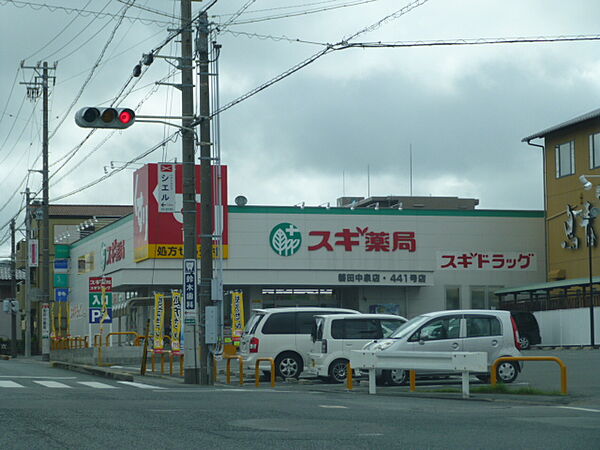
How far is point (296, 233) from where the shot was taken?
147 feet

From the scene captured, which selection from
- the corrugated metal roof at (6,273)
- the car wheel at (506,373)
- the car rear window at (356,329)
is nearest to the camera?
the car wheel at (506,373)

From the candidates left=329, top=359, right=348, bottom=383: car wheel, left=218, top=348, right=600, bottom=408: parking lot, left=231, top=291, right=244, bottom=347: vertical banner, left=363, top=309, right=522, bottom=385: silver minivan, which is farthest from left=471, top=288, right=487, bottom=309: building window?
left=363, top=309, right=522, bottom=385: silver minivan

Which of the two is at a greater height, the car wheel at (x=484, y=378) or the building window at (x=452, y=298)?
the building window at (x=452, y=298)

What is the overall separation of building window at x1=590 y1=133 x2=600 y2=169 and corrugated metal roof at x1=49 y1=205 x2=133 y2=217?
A: 157 feet

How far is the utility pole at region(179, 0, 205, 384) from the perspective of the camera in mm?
23391

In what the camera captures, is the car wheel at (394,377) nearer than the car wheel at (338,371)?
Yes

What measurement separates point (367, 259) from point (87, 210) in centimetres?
4318

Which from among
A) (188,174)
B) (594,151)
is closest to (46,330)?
(188,174)

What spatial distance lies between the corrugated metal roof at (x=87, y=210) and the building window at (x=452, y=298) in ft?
135

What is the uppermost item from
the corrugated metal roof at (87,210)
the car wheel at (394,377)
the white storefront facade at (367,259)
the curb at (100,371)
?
the corrugated metal roof at (87,210)

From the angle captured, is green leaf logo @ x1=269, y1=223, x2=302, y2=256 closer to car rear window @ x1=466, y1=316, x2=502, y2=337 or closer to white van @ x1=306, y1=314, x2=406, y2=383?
white van @ x1=306, y1=314, x2=406, y2=383

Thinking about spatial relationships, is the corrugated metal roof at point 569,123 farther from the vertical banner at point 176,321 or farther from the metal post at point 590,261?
the vertical banner at point 176,321

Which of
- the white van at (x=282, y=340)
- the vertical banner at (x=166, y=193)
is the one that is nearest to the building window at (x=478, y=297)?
the vertical banner at (x=166, y=193)

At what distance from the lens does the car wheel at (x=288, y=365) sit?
2423 cm
